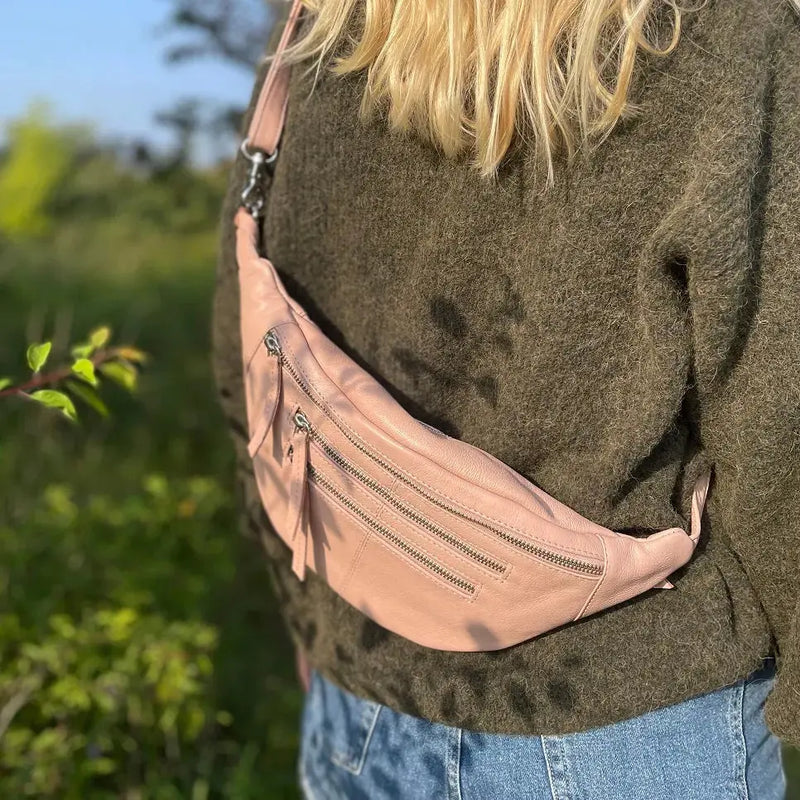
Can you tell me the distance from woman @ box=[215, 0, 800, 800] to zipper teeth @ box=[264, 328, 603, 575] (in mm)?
96

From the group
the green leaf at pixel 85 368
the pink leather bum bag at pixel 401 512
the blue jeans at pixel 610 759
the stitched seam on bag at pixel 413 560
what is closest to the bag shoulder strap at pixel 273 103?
the pink leather bum bag at pixel 401 512

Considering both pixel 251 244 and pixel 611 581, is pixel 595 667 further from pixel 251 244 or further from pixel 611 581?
pixel 251 244

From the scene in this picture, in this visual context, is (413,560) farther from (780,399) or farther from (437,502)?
(780,399)

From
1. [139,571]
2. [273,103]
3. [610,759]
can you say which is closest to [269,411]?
[273,103]

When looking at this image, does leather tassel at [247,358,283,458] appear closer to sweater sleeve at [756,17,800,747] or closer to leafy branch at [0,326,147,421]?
leafy branch at [0,326,147,421]

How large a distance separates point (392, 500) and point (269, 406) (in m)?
0.23

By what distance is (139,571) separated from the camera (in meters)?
2.50

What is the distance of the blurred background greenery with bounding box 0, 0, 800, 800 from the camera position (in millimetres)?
2033

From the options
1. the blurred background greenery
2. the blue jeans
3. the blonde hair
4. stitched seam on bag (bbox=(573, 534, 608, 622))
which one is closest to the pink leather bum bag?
stitched seam on bag (bbox=(573, 534, 608, 622))

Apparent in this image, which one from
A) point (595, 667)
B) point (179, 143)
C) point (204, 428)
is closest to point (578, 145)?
point (595, 667)

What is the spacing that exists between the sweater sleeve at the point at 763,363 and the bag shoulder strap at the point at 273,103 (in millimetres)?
629

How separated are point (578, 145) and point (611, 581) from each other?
0.51 meters

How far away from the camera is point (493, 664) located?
113 centimetres

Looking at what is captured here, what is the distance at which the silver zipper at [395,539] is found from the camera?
1.07 meters
